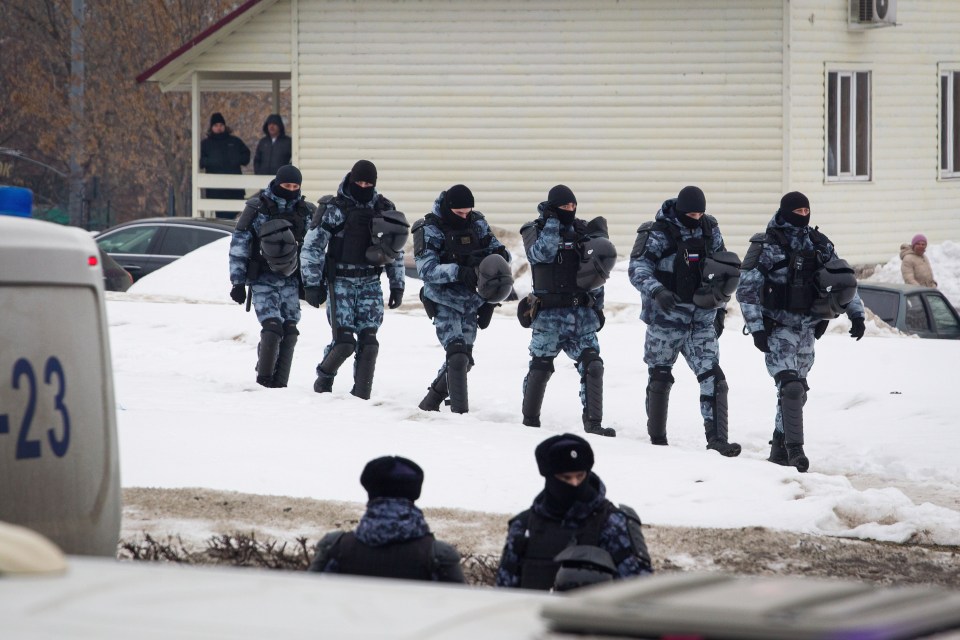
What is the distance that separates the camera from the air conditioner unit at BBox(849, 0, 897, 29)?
22.8 meters

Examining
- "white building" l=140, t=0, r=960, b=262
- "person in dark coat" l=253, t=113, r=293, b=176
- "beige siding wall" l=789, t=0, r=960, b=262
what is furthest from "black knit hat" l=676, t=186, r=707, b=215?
"person in dark coat" l=253, t=113, r=293, b=176

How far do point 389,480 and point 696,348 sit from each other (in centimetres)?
628

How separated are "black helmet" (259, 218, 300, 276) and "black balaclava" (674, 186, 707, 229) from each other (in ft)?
9.92

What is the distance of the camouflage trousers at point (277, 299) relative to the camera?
A: 12.4 meters

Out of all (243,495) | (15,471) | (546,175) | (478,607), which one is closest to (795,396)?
(243,495)

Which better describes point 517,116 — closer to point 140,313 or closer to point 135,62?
point 140,313

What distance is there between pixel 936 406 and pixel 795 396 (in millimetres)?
2630

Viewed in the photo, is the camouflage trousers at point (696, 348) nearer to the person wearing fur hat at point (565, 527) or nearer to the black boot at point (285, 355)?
the black boot at point (285, 355)

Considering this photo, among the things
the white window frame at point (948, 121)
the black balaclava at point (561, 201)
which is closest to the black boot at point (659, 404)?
the black balaclava at point (561, 201)

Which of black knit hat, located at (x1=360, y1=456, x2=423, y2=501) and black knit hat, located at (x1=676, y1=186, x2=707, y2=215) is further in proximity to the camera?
black knit hat, located at (x1=676, y1=186, x2=707, y2=215)

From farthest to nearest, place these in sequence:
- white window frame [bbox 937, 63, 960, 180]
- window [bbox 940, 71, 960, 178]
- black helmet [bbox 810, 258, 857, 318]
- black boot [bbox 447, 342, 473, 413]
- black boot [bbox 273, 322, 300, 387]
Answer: window [bbox 940, 71, 960, 178]
white window frame [bbox 937, 63, 960, 180]
black boot [bbox 273, 322, 300, 387]
black boot [bbox 447, 342, 473, 413]
black helmet [bbox 810, 258, 857, 318]

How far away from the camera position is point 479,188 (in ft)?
75.9

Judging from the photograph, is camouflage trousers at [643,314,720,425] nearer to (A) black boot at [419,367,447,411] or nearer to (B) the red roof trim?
(A) black boot at [419,367,447,411]

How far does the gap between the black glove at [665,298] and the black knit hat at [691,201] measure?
0.58 metres
